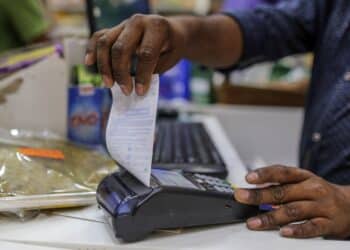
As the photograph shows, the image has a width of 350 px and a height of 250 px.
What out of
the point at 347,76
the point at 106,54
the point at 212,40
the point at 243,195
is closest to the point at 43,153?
the point at 106,54

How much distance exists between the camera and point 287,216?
2.03 feet

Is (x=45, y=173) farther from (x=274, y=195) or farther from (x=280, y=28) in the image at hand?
(x=280, y=28)

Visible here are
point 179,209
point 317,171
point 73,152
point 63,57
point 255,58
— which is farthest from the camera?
point 255,58

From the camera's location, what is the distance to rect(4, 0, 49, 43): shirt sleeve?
1.42 m

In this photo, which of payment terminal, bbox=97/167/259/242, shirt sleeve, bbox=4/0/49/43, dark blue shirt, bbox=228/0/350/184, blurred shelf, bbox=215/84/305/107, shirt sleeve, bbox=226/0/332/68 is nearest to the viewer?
payment terminal, bbox=97/167/259/242

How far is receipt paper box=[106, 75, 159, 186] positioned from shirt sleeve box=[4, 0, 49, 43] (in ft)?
2.96

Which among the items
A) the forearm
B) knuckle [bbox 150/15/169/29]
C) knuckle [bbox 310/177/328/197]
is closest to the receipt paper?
knuckle [bbox 150/15/169/29]

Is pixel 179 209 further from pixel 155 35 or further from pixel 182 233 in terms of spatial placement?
pixel 155 35

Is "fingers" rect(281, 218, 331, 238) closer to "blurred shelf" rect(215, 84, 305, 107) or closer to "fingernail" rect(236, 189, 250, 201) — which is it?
"fingernail" rect(236, 189, 250, 201)

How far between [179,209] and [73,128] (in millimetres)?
386

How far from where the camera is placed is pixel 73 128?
91cm

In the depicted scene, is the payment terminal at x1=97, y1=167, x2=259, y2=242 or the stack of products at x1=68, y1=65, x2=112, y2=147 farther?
the stack of products at x1=68, y1=65, x2=112, y2=147

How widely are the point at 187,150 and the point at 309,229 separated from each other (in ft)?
1.23

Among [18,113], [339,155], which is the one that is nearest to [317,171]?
[339,155]
